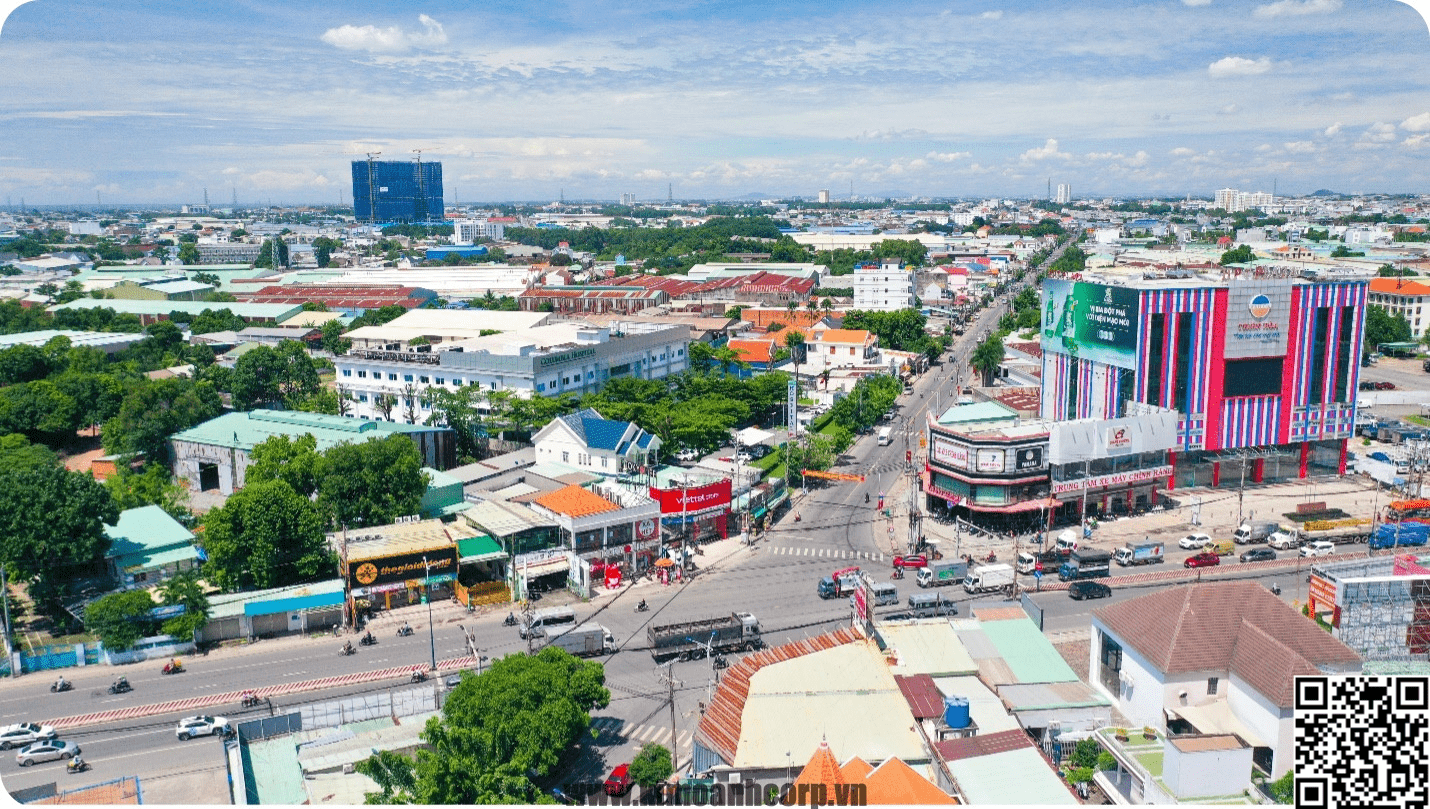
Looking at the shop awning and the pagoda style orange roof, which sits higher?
the pagoda style orange roof

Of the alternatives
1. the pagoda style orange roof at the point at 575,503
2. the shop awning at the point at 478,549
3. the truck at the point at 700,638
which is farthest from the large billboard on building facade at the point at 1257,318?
the shop awning at the point at 478,549

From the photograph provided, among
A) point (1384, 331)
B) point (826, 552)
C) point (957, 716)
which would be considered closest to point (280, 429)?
point (826, 552)

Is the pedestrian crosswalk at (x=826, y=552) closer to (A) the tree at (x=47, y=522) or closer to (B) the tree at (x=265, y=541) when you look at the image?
(B) the tree at (x=265, y=541)

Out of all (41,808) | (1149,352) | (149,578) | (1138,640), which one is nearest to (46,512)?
(149,578)

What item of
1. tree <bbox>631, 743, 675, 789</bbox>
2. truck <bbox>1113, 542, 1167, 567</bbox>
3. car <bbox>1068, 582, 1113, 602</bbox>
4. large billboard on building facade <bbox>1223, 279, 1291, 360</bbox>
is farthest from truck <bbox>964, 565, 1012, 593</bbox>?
large billboard on building facade <bbox>1223, 279, 1291, 360</bbox>

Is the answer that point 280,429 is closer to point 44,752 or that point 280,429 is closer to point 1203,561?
point 44,752

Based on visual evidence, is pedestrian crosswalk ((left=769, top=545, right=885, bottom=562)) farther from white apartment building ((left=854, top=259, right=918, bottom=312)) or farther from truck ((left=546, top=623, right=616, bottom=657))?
white apartment building ((left=854, top=259, right=918, bottom=312))
